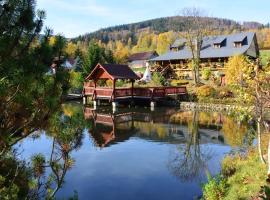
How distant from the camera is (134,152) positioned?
19.1m

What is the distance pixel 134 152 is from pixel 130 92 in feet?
62.3

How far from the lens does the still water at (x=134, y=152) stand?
256 inches

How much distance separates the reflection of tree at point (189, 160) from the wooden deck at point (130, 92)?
15.4 meters

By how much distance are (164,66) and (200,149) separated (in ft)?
125

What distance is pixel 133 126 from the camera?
26875 mm

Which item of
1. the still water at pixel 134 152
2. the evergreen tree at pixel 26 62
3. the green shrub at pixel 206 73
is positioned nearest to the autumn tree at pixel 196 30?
the green shrub at pixel 206 73

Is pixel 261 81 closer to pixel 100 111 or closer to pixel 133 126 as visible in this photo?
pixel 133 126

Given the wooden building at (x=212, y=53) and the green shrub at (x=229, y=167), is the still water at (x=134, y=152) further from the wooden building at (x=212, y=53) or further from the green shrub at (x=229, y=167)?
the wooden building at (x=212, y=53)

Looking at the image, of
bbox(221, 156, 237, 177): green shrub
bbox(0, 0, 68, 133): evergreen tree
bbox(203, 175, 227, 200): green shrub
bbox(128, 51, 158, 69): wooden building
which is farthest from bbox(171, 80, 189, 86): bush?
bbox(128, 51, 158, 69): wooden building

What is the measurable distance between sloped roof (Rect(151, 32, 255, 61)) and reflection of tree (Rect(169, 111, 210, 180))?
3110cm

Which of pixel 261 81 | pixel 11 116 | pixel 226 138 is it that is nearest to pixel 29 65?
pixel 11 116

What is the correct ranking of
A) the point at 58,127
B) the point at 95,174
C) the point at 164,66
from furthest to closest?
1. the point at 164,66
2. the point at 95,174
3. the point at 58,127

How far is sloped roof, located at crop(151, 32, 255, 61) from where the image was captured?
1981 inches

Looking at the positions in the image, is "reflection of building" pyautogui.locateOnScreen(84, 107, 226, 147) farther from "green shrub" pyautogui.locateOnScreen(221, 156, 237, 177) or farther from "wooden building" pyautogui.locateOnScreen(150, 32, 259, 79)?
"wooden building" pyautogui.locateOnScreen(150, 32, 259, 79)
